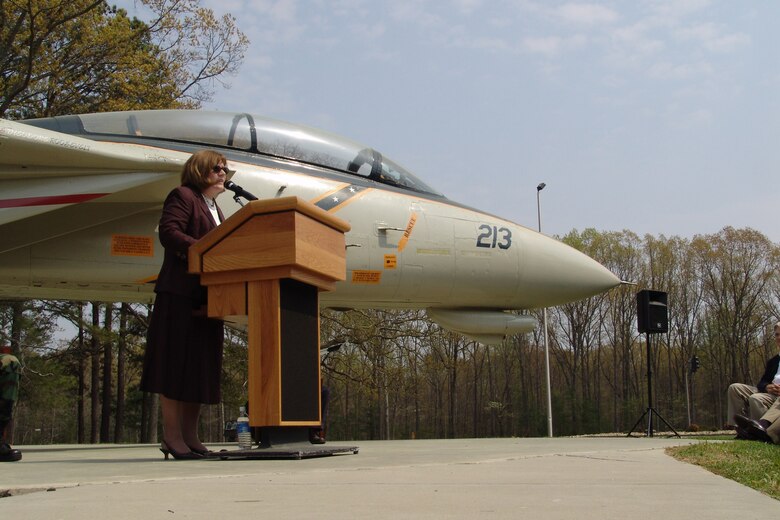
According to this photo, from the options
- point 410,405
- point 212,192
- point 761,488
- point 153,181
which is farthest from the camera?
point 410,405

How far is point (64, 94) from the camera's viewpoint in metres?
19.5

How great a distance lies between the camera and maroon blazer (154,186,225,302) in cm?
472

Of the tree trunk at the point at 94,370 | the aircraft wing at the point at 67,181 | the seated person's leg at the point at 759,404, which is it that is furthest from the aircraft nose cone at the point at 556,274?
the tree trunk at the point at 94,370

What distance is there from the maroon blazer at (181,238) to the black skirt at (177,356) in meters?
0.06

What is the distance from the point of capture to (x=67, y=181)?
731cm

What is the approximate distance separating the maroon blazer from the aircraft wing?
2.77m

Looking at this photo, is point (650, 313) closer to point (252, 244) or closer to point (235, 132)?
point (235, 132)

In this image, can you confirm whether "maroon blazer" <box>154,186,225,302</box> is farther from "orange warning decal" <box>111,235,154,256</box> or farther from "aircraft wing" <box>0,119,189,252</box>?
"orange warning decal" <box>111,235,154,256</box>

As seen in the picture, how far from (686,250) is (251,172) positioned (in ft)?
155

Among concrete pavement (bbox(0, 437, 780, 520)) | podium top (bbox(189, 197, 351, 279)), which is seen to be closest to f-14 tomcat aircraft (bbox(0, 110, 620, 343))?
podium top (bbox(189, 197, 351, 279))

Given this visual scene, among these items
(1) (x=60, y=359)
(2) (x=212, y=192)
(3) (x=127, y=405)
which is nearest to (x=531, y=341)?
(3) (x=127, y=405)

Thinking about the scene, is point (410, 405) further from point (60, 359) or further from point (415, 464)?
point (415, 464)

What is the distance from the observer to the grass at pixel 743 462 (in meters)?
3.33

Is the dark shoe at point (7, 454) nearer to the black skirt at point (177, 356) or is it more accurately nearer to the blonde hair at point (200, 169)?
the black skirt at point (177, 356)
